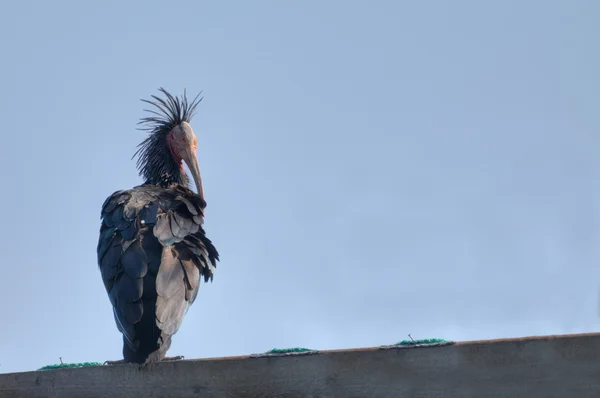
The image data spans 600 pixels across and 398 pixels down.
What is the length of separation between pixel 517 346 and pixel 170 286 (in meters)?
3.38

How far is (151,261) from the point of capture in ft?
23.8

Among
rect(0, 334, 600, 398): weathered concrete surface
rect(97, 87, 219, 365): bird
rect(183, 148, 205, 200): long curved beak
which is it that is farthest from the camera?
rect(183, 148, 205, 200): long curved beak

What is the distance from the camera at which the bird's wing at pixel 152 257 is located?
6.95 metres

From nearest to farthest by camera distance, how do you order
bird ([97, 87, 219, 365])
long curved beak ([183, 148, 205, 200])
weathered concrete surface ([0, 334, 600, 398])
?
weathered concrete surface ([0, 334, 600, 398]), bird ([97, 87, 219, 365]), long curved beak ([183, 148, 205, 200])

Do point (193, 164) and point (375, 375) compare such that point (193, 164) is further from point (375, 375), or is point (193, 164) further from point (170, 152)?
point (375, 375)

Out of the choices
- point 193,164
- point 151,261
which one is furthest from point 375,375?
point 193,164

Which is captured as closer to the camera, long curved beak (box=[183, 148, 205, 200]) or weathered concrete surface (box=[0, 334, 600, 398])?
weathered concrete surface (box=[0, 334, 600, 398])

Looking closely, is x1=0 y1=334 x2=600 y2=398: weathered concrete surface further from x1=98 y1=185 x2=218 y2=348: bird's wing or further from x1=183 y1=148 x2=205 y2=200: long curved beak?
x1=183 y1=148 x2=205 y2=200: long curved beak

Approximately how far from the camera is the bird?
22.5ft

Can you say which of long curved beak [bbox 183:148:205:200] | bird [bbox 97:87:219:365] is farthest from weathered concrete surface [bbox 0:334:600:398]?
long curved beak [bbox 183:148:205:200]

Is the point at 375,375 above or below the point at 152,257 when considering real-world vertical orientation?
below

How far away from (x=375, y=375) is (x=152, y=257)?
3009 millimetres

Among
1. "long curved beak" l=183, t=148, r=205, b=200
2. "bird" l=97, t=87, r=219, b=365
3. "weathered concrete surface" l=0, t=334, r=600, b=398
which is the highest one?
"long curved beak" l=183, t=148, r=205, b=200

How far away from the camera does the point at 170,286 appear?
716cm
